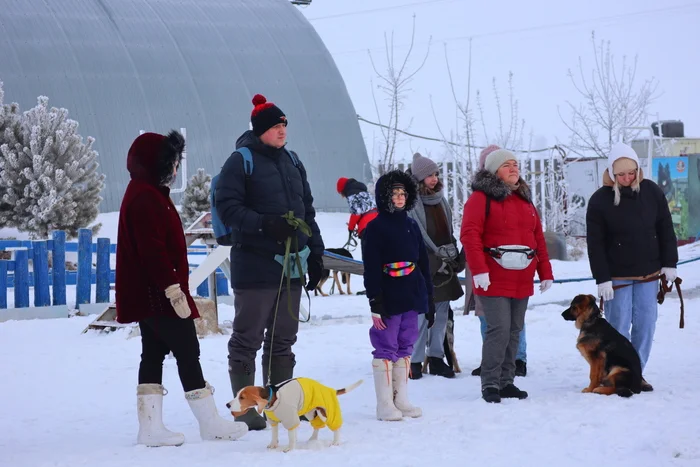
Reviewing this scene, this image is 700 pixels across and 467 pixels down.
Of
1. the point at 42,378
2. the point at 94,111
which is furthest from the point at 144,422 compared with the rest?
the point at 94,111

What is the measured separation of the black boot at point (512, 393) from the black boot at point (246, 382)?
1.79 meters

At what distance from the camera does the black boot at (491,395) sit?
6.44 m

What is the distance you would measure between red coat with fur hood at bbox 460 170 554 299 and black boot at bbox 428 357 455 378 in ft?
4.22

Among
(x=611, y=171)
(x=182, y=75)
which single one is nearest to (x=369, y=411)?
(x=611, y=171)

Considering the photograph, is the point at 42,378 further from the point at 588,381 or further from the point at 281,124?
the point at 588,381

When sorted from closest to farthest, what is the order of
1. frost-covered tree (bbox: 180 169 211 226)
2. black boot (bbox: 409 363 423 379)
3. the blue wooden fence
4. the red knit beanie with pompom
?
the red knit beanie with pompom → black boot (bbox: 409 363 423 379) → the blue wooden fence → frost-covered tree (bbox: 180 169 211 226)

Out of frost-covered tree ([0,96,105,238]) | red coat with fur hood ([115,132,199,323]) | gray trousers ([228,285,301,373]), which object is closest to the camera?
red coat with fur hood ([115,132,199,323])

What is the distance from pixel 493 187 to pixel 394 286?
111 centimetres

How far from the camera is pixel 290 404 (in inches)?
195

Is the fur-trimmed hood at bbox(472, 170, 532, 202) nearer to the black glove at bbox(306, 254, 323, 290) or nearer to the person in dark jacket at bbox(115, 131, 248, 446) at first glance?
the black glove at bbox(306, 254, 323, 290)

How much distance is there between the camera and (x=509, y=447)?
5.08 meters

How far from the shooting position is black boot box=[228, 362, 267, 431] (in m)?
5.71

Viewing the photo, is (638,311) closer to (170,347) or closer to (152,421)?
(170,347)

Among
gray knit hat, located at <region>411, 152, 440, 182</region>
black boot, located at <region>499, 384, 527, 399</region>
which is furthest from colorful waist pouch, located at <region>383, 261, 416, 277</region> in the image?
gray knit hat, located at <region>411, 152, 440, 182</region>
